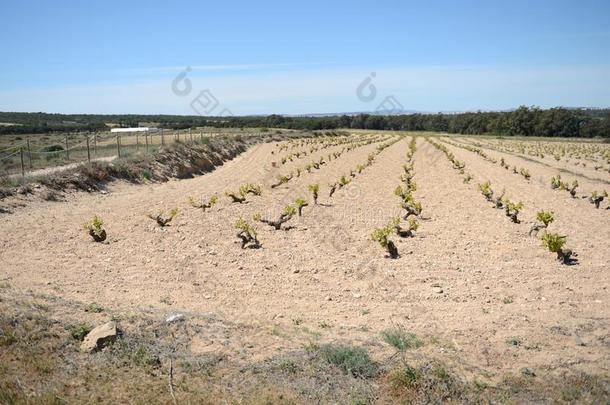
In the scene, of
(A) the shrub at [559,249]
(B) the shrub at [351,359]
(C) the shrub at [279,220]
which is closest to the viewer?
(B) the shrub at [351,359]

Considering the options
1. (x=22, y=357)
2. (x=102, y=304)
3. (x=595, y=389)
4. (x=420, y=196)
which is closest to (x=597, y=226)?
(x=420, y=196)

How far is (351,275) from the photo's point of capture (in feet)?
26.8

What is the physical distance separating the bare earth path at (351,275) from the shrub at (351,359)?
547 millimetres

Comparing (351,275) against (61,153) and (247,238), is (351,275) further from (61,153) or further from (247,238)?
(61,153)

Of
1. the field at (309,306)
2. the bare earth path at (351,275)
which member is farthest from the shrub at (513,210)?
the bare earth path at (351,275)

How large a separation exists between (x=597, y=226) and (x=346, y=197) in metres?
7.50

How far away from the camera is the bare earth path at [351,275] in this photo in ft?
19.2

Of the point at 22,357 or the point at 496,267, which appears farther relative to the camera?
the point at 496,267

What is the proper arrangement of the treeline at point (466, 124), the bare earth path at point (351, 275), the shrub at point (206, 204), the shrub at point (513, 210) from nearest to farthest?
1. the bare earth path at point (351, 275)
2. the shrub at point (513, 210)
3. the shrub at point (206, 204)
4. the treeline at point (466, 124)

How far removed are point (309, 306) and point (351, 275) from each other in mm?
1515

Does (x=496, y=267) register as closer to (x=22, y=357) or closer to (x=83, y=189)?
(x=22, y=357)

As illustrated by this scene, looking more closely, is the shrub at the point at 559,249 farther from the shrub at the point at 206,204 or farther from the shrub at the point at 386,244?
the shrub at the point at 206,204

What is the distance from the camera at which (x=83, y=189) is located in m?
16.3

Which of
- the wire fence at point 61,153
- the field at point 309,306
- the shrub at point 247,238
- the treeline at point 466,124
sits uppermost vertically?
the treeline at point 466,124
